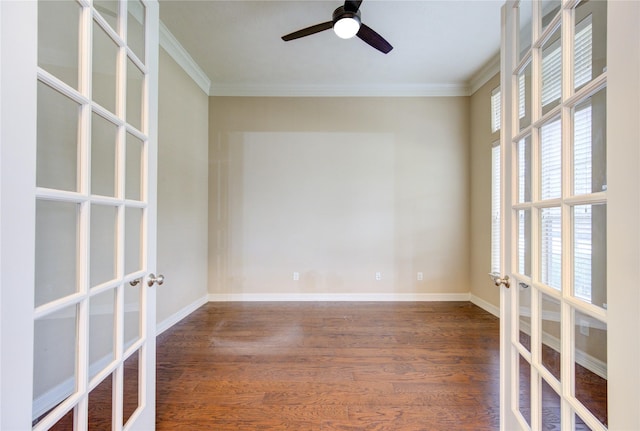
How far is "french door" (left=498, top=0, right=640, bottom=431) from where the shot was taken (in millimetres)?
631

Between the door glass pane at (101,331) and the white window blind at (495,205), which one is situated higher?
the white window blind at (495,205)

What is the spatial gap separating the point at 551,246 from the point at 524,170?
13.6 inches

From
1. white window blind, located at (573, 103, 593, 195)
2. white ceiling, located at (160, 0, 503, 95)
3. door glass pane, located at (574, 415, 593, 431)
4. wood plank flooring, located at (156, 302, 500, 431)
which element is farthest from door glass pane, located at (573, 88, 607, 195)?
white ceiling, located at (160, 0, 503, 95)

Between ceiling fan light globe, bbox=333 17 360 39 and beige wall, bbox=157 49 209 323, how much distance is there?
1855 millimetres

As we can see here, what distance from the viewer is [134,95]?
1.21m

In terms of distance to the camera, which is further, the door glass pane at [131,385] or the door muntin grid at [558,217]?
the door glass pane at [131,385]

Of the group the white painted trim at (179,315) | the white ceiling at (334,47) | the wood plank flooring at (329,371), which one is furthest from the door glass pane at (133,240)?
the white ceiling at (334,47)

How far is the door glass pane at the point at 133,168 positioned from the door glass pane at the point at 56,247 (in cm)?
27

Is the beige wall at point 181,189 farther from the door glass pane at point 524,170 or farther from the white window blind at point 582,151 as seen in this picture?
the white window blind at point 582,151

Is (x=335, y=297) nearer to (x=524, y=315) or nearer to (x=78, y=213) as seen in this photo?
(x=524, y=315)

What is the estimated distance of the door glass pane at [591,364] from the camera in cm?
72

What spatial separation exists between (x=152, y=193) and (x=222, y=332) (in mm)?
1861

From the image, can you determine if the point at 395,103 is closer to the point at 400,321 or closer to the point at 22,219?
the point at 400,321

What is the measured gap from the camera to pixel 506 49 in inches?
48.5
